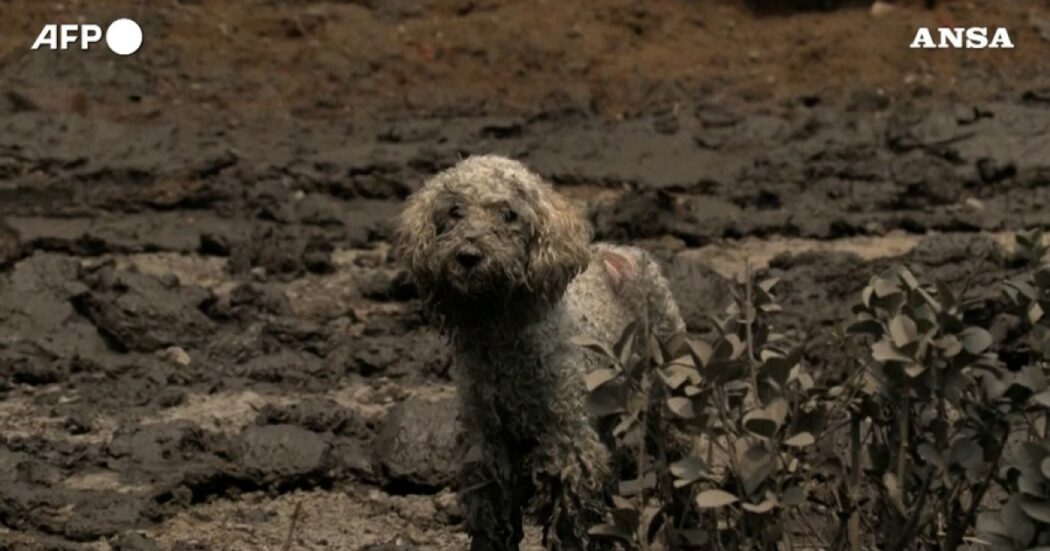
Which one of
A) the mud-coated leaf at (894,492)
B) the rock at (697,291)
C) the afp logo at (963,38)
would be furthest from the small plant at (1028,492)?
the afp logo at (963,38)

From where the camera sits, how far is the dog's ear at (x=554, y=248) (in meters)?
5.62

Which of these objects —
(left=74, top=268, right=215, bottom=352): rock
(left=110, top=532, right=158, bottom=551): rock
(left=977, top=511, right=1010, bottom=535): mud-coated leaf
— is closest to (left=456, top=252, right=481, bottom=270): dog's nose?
(left=977, top=511, right=1010, bottom=535): mud-coated leaf

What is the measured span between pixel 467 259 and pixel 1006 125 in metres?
6.77

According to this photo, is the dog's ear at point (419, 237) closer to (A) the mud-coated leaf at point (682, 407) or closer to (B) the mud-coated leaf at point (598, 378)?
(B) the mud-coated leaf at point (598, 378)

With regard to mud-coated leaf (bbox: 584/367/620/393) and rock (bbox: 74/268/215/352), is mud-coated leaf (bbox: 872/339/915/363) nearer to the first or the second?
mud-coated leaf (bbox: 584/367/620/393)

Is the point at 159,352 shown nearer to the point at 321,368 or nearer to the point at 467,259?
the point at 321,368

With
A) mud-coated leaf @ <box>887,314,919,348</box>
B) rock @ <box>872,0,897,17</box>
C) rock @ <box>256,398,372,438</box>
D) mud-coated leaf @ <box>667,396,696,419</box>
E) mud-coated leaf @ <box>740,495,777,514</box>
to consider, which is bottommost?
rock @ <box>872,0,897,17</box>

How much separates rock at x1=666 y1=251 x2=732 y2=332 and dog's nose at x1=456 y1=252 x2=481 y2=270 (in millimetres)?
3536

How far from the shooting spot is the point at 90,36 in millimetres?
13289

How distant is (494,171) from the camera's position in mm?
5695

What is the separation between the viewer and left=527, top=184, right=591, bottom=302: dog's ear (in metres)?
5.62

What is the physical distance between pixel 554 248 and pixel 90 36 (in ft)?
27.0

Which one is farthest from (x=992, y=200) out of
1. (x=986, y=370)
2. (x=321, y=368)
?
(x=986, y=370)

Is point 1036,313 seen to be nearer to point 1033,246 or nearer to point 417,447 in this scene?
point 1033,246
